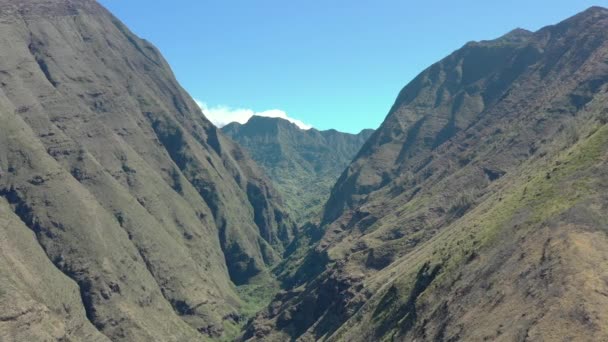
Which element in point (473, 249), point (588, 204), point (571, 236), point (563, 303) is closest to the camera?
point (563, 303)

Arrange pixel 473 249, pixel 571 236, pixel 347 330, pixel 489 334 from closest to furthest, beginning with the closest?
pixel 489 334
pixel 571 236
pixel 473 249
pixel 347 330

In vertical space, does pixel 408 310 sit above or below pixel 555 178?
below

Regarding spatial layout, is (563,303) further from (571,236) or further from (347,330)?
(347,330)

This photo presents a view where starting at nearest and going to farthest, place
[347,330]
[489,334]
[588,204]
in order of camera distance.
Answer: [489,334] → [588,204] → [347,330]

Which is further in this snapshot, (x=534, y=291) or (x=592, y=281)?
(x=534, y=291)

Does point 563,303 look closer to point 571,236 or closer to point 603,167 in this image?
point 571,236

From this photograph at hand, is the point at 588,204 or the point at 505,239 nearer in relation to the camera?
the point at 588,204

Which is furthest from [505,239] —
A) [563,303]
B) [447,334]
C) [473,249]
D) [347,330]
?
[347,330]

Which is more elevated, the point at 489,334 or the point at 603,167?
the point at 603,167

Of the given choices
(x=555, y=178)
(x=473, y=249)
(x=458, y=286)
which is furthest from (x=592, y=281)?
(x=555, y=178)
